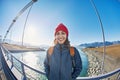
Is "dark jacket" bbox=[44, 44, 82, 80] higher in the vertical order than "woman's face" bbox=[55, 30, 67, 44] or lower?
lower

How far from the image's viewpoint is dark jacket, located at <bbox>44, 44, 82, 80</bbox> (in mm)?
973

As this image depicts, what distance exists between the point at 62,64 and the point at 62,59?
0.07ft

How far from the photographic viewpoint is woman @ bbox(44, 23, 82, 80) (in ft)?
3.19

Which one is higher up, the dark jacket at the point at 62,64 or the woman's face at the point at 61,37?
the woman's face at the point at 61,37

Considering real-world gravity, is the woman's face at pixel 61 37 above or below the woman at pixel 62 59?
above

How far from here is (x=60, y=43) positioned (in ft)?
3.21

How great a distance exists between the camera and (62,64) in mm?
981

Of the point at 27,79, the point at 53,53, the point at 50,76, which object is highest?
the point at 53,53

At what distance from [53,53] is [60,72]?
0.09 m

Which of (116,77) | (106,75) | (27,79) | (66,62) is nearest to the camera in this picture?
(66,62)

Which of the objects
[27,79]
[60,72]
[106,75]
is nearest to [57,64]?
[60,72]

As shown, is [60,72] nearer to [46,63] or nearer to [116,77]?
[46,63]

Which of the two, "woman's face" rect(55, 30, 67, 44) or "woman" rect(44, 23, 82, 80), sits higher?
"woman's face" rect(55, 30, 67, 44)

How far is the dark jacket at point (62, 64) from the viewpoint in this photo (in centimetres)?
97
